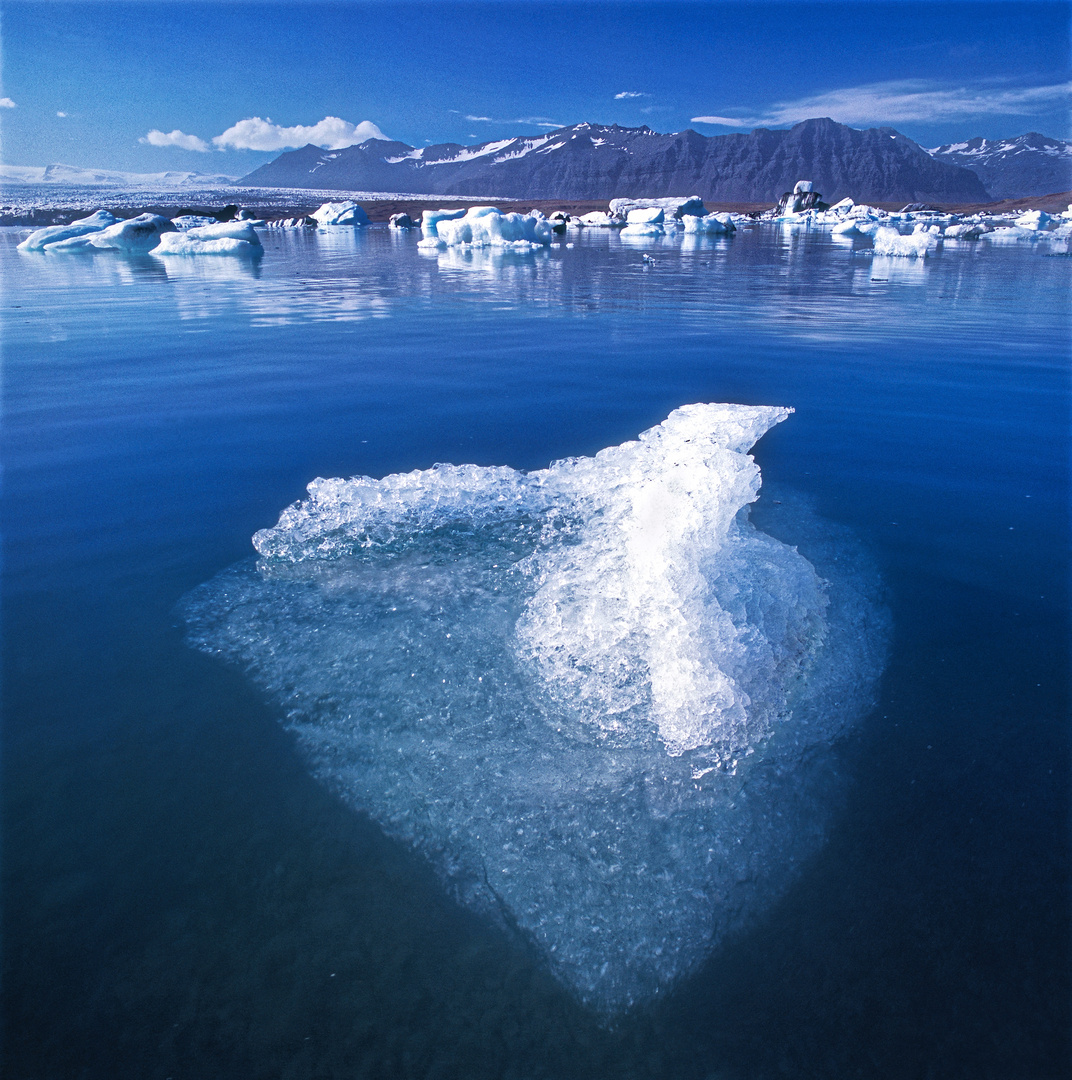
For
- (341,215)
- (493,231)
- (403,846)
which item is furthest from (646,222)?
(403,846)

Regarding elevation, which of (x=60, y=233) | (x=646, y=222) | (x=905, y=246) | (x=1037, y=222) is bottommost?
(x=905, y=246)

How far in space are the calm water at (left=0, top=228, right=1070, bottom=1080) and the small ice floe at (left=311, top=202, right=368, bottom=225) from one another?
56120 millimetres

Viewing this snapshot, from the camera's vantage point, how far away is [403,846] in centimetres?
200

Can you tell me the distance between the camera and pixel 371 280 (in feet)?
56.7

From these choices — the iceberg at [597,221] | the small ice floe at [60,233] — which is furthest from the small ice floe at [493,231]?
the iceberg at [597,221]

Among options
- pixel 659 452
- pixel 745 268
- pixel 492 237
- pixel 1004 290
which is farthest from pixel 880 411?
pixel 492 237

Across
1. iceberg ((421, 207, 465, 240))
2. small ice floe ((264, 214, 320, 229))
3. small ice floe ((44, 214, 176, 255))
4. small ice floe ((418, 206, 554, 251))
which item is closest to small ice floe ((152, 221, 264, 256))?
small ice floe ((44, 214, 176, 255))

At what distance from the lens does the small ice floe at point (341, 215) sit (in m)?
54.2

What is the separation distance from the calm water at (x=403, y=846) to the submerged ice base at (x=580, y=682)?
0.12 metres

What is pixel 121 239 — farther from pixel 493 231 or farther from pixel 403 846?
pixel 403 846

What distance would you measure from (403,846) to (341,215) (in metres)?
62.2

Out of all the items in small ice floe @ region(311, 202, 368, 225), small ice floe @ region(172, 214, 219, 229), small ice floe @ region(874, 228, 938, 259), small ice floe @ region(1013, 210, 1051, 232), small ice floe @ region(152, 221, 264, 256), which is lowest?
small ice floe @ region(874, 228, 938, 259)

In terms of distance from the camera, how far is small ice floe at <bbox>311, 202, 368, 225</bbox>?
178 feet

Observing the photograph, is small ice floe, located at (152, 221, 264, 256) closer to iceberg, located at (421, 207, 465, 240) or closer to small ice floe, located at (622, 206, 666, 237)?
iceberg, located at (421, 207, 465, 240)
